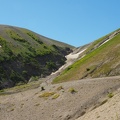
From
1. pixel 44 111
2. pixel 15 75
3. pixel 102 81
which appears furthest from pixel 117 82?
pixel 15 75

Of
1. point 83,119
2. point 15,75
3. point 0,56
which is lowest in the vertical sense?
point 83,119

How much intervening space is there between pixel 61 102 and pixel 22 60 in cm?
8507

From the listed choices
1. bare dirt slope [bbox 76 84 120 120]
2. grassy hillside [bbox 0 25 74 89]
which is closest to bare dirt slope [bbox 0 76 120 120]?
bare dirt slope [bbox 76 84 120 120]

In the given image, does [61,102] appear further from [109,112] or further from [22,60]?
[22,60]

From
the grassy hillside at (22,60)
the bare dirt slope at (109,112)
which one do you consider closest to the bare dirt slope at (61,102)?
the bare dirt slope at (109,112)

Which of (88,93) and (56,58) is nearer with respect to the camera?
(88,93)

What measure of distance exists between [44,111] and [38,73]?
7875 cm

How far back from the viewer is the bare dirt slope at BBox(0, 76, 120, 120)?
130 ft

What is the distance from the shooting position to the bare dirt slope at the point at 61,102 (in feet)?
130

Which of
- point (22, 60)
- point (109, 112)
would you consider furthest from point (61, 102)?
point (22, 60)

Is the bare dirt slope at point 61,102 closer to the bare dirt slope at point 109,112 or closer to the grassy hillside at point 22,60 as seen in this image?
the bare dirt slope at point 109,112

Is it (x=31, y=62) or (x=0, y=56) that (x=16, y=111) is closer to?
(x=0, y=56)

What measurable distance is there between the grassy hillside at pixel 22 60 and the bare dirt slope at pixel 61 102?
143ft

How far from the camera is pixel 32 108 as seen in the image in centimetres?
4512
